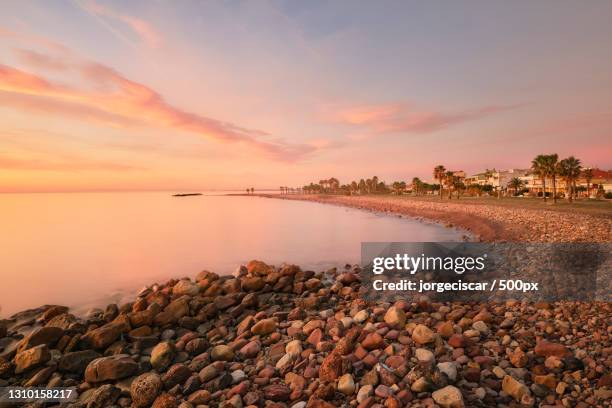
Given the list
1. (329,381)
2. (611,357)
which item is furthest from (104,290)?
(611,357)

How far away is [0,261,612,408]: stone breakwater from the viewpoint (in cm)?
529

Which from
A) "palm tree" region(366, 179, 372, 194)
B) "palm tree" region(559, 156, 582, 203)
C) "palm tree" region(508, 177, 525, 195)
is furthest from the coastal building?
"palm tree" region(559, 156, 582, 203)

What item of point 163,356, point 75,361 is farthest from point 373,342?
point 75,361

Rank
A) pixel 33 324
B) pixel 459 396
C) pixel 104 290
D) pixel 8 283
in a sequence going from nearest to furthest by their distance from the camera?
pixel 459 396
pixel 33 324
pixel 104 290
pixel 8 283

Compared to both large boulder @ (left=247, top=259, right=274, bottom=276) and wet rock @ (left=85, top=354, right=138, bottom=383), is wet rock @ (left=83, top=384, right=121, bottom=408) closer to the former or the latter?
wet rock @ (left=85, top=354, right=138, bottom=383)

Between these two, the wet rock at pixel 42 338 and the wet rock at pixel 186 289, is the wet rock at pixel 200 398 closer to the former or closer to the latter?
the wet rock at pixel 42 338

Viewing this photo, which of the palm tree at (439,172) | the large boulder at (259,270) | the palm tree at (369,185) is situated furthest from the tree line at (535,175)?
the large boulder at (259,270)

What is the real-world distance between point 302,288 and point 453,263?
638cm

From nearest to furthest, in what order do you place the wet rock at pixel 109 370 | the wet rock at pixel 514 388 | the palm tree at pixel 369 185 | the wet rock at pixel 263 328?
the wet rock at pixel 514 388, the wet rock at pixel 109 370, the wet rock at pixel 263 328, the palm tree at pixel 369 185

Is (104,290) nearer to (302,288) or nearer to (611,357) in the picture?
(302,288)

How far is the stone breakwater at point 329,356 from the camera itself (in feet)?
17.3

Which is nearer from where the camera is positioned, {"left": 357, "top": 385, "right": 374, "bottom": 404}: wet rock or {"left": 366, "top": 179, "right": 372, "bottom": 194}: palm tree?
{"left": 357, "top": 385, "right": 374, "bottom": 404}: wet rock

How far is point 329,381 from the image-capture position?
5.70 m

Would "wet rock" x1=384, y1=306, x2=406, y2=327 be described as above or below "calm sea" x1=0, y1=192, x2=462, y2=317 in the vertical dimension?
above
